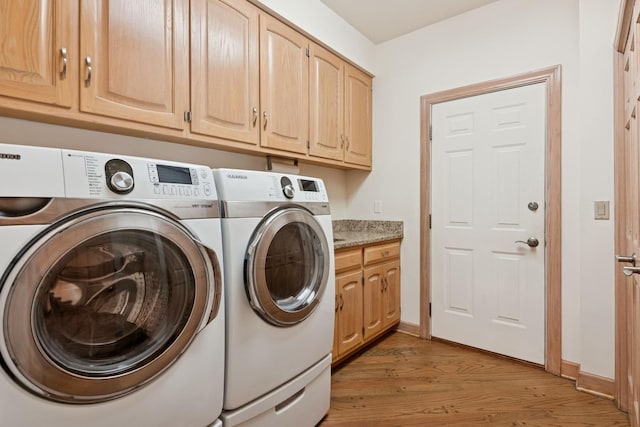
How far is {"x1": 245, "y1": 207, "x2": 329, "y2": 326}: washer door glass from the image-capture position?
122cm

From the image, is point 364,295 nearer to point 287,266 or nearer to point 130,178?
point 287,266

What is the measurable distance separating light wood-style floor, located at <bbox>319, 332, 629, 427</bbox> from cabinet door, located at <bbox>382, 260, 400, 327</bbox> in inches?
11.8

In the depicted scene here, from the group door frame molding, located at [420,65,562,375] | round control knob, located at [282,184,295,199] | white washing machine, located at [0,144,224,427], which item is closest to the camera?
white washing machine, located at [0,144,224,427]

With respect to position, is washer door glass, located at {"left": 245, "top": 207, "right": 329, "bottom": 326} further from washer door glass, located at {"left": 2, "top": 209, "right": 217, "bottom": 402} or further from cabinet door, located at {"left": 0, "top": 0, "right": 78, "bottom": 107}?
cabinet door, located at {"left": 0, "top": 0, "right": 78, "bottom": 107}

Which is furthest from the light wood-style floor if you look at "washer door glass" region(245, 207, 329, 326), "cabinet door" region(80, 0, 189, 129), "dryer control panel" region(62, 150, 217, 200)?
"cabinet door" region(80, 0, 189, 129)

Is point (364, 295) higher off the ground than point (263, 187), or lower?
lower

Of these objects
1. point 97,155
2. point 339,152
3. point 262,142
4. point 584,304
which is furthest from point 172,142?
point 584,304

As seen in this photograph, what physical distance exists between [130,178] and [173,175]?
0.15m

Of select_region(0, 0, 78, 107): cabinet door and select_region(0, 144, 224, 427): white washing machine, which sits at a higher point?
select_region(0, 0, 78, 107): cabinet door

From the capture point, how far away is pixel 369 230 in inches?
114

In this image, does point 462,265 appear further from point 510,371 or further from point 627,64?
point 627,64

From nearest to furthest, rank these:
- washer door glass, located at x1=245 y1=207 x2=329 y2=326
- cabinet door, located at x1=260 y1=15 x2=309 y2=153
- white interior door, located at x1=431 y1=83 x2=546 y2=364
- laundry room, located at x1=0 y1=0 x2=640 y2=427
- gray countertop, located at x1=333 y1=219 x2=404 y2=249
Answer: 1. laundry room, located at x1=0 y1=0 x2=640 y2=427
2. washer door glass, located at x1=245 y1=207 x2=329 y2=326
3. cabinet door, located at x1=260 y1=15 x2=309 y2=153
4. white interior door, located at x1=431 y1=83 x2=546 y2=364
5. gray countertop, located at x1=333 y1=219 x2=404 y2=249

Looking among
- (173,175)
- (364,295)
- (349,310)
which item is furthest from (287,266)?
(364,295)

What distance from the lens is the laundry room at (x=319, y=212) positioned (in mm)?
853
